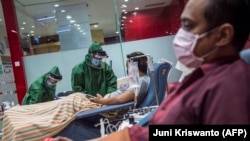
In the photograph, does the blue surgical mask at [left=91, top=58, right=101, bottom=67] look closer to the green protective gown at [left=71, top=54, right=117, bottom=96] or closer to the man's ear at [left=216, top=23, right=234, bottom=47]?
the green protective gown at [left=71, top=54, right=117, bottom=96]

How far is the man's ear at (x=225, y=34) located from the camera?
782 millimetres

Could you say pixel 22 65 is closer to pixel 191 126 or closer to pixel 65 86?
pixel 65 86

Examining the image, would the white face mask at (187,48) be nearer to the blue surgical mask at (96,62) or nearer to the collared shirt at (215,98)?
the collared shirt at (215,98)

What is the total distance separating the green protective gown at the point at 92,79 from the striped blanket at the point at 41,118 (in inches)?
34.0

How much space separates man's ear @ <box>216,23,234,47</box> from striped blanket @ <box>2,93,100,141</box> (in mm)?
1737

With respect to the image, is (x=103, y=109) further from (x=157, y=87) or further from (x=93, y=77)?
(x=93, y=77)

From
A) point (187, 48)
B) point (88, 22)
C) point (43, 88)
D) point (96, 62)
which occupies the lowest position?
point (43, 88)

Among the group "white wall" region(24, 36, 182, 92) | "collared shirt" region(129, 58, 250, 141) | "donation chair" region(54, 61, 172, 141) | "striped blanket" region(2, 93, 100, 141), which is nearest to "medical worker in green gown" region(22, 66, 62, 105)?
"striped blanket" region(2, 93, 100, 141)

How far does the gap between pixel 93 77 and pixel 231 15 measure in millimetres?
2770

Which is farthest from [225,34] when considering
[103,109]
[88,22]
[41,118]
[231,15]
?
[88,22]

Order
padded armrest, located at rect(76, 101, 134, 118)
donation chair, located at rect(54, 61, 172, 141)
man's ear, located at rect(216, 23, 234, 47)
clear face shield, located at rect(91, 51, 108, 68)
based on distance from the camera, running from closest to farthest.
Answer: man's ear, located at rect(216, 23, 234, 47) → padded armrest, located at rect(76, 101, 134, 118) → donation chair, located at rect(54, 61, 172, 141) → clear face shield, located at rect(91, 51, 108, 68)

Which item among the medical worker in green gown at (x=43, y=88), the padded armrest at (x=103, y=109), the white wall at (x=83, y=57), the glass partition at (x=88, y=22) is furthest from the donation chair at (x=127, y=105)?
the glass partition at (x=88, y=22)

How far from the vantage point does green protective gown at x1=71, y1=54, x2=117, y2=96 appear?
11.3 feet

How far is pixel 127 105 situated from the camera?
7.28ft
